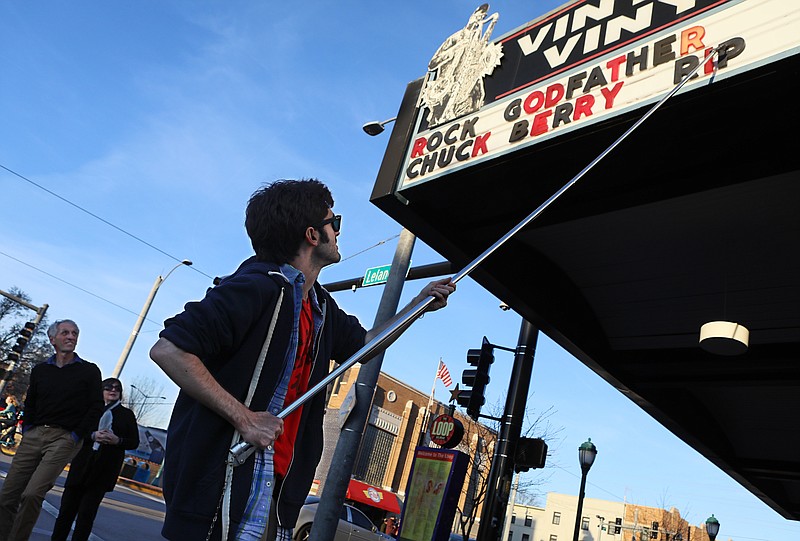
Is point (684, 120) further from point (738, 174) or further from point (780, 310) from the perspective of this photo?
point (780, 310)

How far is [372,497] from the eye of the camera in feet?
111

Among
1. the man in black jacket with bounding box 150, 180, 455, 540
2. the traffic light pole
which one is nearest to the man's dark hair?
the man in black jacket with bounding box 150, 180, 455, 540

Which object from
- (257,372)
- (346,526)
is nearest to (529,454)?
(346,526)

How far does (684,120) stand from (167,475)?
11.6 ft

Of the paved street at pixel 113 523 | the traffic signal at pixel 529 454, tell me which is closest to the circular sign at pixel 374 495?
the paved street at pixel 113 523

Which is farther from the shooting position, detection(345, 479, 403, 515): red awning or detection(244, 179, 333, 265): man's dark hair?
detection(345, 479, 403, 515): red awning

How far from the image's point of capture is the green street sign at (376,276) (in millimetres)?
10336

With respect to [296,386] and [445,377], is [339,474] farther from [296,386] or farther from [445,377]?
[445,377]

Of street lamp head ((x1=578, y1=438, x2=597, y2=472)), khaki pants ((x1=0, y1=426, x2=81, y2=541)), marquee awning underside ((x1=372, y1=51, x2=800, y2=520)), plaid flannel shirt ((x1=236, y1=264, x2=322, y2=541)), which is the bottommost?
khaki pants ((x1=0, y1=426, x2=81, y2=541))

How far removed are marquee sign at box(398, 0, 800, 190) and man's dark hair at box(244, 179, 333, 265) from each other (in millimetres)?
2440

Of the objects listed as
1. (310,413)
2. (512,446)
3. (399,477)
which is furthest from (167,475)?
(399,477)

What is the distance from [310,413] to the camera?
2.37 m

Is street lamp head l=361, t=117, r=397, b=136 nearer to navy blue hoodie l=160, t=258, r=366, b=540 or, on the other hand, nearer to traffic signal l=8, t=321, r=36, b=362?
navy blue hoodie l=160, t=258, r=366, b=540

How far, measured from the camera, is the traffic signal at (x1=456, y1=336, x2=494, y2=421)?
10.4 metres
